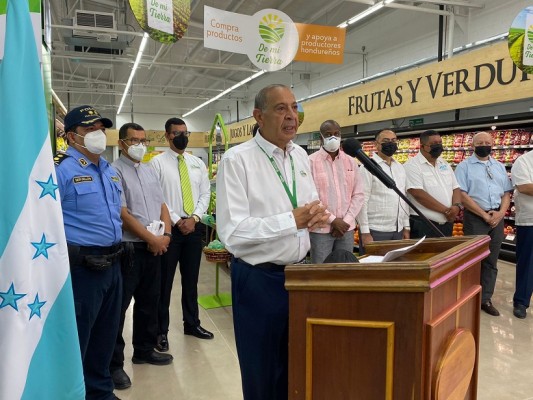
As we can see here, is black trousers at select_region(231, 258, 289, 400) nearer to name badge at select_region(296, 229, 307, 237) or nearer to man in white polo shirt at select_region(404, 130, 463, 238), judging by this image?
name badge at select_region(296, 229, 307, 237)

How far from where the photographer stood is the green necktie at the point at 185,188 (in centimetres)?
336

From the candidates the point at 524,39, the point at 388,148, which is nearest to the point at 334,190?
the point at 388,148

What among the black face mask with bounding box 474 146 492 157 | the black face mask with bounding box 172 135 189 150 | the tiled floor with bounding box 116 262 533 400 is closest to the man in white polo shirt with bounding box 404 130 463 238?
the black face mask with bounding box 474 146 492 157

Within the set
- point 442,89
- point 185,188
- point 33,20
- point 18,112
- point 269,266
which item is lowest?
point 269,266

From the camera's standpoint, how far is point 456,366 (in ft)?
4.34

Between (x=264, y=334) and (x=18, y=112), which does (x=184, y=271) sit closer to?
(x=264, y=334)

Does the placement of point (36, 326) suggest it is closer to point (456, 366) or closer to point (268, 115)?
point (268, 115)

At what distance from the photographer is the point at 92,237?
6.97 feet

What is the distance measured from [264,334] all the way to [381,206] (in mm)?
2278

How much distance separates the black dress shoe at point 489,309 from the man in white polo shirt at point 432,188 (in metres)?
0.82

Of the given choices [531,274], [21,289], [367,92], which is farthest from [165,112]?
[21,289]

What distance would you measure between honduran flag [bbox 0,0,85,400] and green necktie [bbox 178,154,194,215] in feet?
6.90

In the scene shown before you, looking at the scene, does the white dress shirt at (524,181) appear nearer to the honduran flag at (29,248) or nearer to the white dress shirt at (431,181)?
the white dress shirt at (431,181)

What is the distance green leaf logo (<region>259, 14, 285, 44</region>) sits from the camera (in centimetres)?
506
